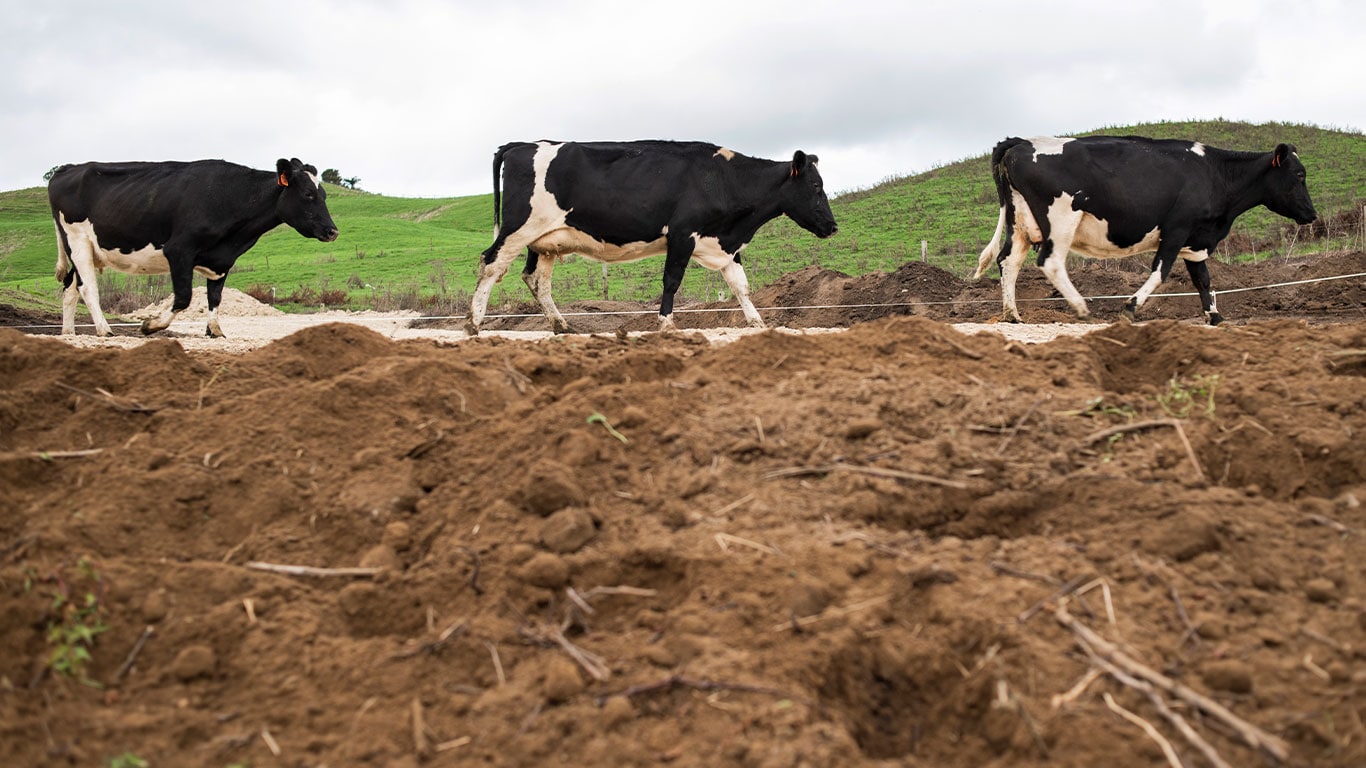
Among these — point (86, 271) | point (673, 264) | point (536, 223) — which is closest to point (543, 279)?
point (536, 223)

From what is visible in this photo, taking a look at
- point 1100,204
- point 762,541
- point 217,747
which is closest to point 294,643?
point 217,747

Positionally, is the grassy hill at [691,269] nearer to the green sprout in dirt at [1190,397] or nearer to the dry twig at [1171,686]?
the green sprout in dirt at [1190,397]

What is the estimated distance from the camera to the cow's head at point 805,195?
42.0ft

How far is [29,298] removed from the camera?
21312 mm

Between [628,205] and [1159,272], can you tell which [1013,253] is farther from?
[628,205]

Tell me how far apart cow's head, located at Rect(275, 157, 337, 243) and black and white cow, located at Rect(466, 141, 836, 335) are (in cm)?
210

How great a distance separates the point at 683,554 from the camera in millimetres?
→ 3801

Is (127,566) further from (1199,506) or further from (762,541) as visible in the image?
(1199,506)

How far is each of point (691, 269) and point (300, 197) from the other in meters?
18.9

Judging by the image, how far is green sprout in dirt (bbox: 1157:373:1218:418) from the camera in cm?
A: 481

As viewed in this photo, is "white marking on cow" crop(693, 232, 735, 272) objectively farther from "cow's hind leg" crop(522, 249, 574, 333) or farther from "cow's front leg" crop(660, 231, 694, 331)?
"cow's hind leg" crop(522, 249, 574, 333)

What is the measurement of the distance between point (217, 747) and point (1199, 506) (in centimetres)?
342

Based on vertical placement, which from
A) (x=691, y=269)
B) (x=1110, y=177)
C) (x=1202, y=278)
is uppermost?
(x=1110, y=177)

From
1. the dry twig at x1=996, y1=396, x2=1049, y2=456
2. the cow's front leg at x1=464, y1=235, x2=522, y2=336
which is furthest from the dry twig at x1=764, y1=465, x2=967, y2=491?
the cow's front leg at x1=464, y1=235, x2=522, y2=336
